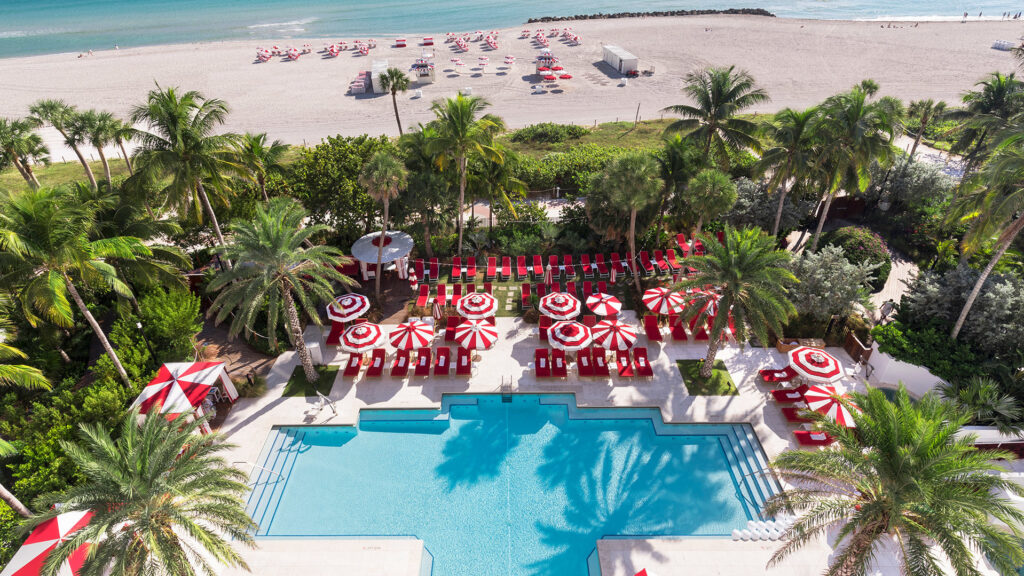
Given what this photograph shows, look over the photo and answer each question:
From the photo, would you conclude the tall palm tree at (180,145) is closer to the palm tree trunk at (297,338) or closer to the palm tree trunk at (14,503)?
the palm tree trunk at (297,338)

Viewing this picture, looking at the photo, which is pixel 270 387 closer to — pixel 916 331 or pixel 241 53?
pixel 916 331

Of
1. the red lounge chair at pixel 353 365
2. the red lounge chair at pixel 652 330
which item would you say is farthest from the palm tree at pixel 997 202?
the red lounge chair at pixel 353 365

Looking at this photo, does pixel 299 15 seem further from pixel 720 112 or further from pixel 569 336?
pixel 569 336

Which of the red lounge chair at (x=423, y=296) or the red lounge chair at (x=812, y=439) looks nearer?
the red lounge chair at (x=812, y=439)

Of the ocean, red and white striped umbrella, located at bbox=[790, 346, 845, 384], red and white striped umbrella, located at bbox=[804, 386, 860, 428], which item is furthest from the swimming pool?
the ocean

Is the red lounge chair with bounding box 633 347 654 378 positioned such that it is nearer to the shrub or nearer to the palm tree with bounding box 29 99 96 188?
the shrub

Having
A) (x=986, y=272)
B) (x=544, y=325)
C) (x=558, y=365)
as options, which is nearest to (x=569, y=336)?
(x=558, y=365)

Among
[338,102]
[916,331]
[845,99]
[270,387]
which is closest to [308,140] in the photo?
[338,102]
